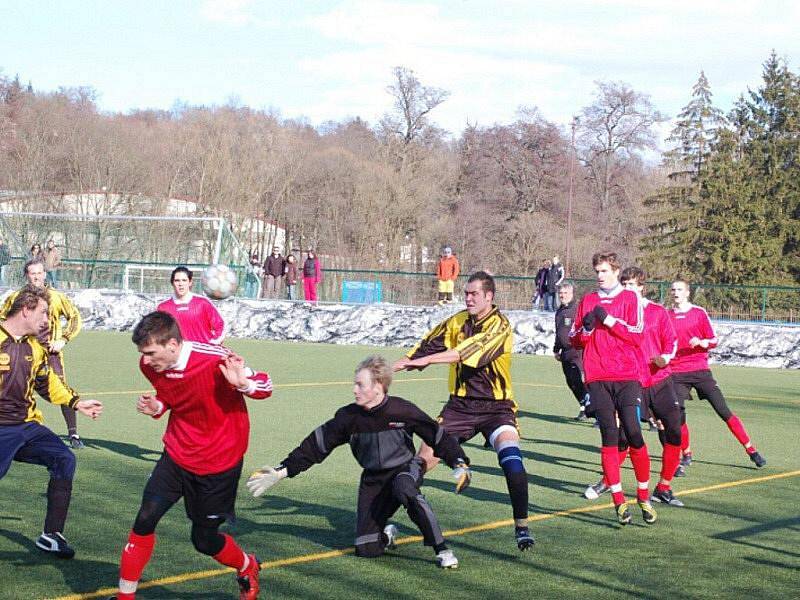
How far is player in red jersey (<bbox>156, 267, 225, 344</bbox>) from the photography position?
11.0 m

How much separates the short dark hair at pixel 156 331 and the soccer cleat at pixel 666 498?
5.30m

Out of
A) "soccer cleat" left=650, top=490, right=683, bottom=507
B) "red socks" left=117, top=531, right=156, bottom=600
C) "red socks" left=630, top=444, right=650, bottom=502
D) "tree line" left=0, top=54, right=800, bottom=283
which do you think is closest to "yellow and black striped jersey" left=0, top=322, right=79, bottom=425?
"red socks" left=117, top=531, right=156, bottom=600

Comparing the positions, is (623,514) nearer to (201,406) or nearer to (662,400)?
(662,400)

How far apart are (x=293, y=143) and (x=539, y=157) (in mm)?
14370

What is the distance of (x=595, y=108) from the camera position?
6450 centimetres

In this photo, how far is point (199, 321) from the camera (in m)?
11.1

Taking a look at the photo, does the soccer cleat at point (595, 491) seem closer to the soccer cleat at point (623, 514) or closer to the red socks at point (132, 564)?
the soccer cleat at point (623, 514)

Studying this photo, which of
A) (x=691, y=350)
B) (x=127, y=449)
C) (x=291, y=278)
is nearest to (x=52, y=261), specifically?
(x=291, y=278)

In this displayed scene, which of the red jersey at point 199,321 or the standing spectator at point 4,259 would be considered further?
the standing spectator at point 4,259

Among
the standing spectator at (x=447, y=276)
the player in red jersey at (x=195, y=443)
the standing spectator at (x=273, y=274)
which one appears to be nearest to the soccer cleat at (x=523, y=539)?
the player in red jersey at (x=195, y=443)

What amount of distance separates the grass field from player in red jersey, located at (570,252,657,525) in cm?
48

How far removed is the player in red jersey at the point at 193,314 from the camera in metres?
11.0

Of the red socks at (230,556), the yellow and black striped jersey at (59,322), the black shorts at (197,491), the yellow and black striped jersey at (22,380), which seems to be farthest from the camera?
the yellow and black striped jersey at (59,322)

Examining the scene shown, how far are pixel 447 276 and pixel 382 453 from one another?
24389 mm
